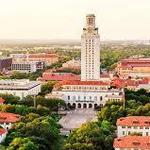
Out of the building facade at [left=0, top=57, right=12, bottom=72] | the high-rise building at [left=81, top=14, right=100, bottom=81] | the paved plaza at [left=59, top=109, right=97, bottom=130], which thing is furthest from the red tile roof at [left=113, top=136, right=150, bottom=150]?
the building facade at [left=0, top=57, right=12, bottom=72]

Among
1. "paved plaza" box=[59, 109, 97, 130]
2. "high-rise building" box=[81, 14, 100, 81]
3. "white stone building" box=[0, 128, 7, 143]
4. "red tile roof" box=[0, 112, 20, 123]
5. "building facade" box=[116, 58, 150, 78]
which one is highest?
"high-rise building" box=[81, 14, 100, 81]

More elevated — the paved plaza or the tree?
the tree

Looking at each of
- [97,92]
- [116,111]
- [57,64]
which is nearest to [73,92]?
[97,92]

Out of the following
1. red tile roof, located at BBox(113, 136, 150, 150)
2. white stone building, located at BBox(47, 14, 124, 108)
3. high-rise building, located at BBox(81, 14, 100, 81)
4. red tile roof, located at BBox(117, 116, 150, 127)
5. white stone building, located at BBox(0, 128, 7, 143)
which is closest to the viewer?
red tile roof, located at BBox(113, 136, 150, 150)

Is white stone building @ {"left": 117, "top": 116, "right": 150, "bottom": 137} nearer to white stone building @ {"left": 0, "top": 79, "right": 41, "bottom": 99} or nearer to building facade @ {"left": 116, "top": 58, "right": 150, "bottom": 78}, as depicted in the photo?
white stone building @ {"left": 0, "top": 79, "right": 41, "bottom": 99}

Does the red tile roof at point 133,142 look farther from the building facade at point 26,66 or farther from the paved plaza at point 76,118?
the building facade at point 26,66

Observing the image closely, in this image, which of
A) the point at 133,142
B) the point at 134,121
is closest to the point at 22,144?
the point at 133,142
